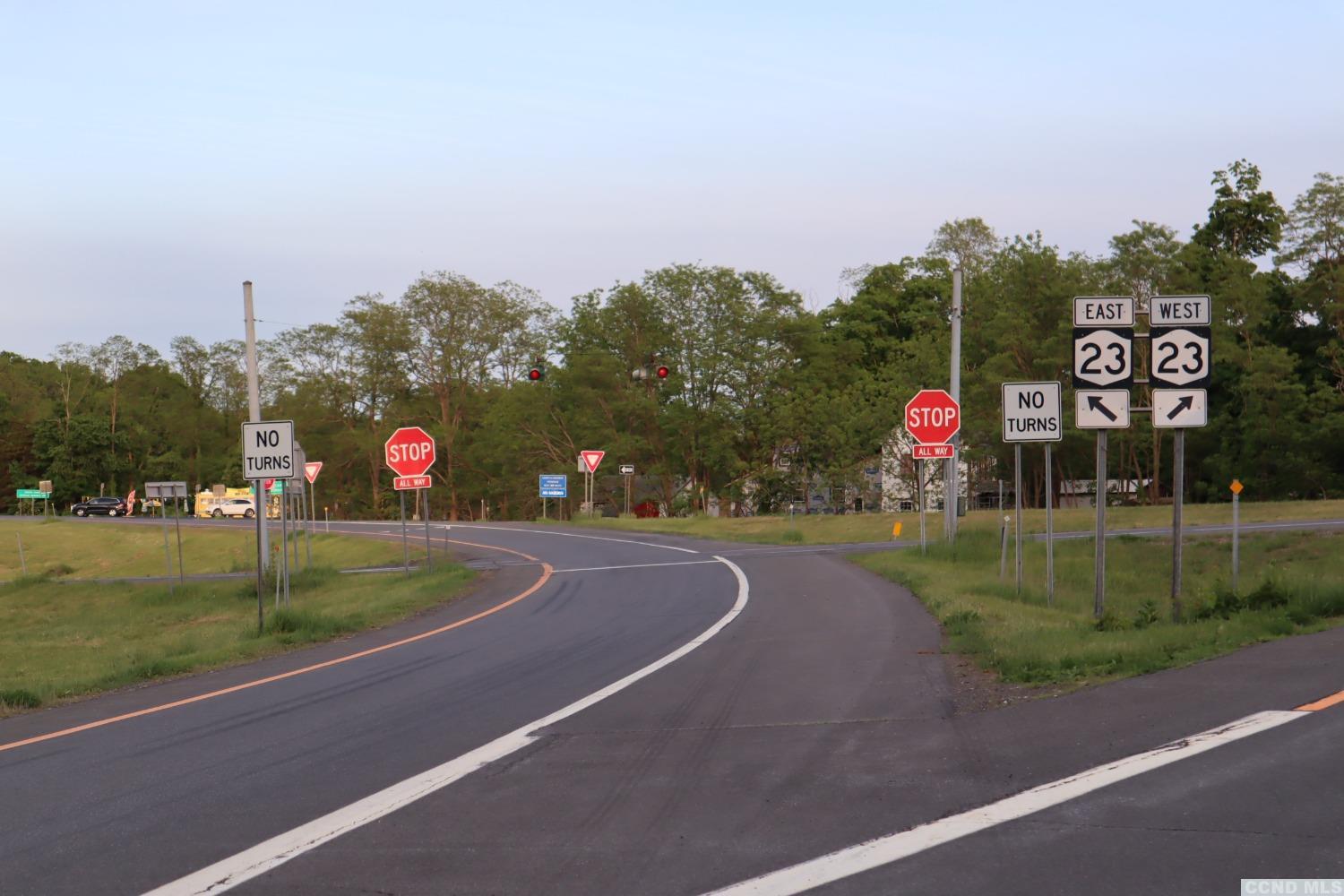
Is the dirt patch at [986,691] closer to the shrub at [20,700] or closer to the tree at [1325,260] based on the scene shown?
the shrub at [20,700]

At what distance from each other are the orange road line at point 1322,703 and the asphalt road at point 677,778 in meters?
0.12

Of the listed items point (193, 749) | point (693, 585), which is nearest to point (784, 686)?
point (193, 749)

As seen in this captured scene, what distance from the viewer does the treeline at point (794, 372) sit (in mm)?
61781

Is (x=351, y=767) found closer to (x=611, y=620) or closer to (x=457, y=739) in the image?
(x=457, y=739)

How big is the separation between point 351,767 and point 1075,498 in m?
72.0

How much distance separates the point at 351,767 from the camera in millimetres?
7746

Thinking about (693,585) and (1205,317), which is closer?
(1205,317)

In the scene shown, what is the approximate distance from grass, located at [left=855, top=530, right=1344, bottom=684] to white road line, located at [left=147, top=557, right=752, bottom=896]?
418 cm

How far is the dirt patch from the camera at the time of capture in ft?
29.5

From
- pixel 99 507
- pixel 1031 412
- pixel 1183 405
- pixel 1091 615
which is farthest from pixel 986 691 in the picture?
pixel 99 507

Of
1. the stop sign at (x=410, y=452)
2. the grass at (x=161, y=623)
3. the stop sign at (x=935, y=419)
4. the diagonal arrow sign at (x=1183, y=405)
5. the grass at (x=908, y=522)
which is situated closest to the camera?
the diagonal arrow sign at (x=1183, y=405)

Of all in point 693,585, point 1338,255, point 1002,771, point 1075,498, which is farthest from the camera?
point 1075,498

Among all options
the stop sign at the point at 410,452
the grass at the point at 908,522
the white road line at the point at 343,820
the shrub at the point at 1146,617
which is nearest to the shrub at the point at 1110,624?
the shrub at the point at 1146,617

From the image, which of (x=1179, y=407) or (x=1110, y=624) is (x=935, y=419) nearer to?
(x=1179, y=407)
